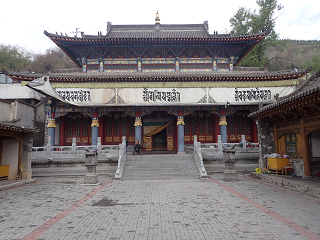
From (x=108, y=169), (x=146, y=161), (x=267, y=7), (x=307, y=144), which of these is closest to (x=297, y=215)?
(x=307, y=144)

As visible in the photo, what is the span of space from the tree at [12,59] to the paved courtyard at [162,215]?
135 feet

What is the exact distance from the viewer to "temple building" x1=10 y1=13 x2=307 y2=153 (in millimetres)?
16172

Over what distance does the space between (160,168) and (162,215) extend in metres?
7.44

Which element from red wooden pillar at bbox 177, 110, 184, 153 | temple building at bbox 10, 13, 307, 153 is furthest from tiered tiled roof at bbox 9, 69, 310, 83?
red wooden pillar at bbox 177, 110, 184, 153

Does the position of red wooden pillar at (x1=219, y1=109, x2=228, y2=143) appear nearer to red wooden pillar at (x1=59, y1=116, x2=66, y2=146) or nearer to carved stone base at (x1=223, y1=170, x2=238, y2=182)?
carved stone base at (x1=223, y1=170, x2=238, y2=182)

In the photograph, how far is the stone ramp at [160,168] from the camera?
1189 centimetres

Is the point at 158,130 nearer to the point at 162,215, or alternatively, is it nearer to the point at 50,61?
the point at 162,215

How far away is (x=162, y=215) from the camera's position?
17.7ft

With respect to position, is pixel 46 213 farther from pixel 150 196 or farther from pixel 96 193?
pixel 150 196

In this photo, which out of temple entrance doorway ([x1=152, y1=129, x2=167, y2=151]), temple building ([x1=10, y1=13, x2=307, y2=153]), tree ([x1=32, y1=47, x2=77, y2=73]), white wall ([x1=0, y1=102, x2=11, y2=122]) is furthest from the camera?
tree ([x1=32, y1=47, x2=77, y2=73])

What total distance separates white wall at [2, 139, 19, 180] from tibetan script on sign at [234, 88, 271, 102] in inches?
592

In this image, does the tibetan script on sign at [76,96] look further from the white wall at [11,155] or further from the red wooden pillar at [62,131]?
the white wall at [11,155]

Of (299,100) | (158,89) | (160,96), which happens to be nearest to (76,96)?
(158,89)

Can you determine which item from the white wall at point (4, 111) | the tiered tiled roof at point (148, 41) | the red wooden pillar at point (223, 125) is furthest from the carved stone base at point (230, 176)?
the white wall at point (4, 111)
